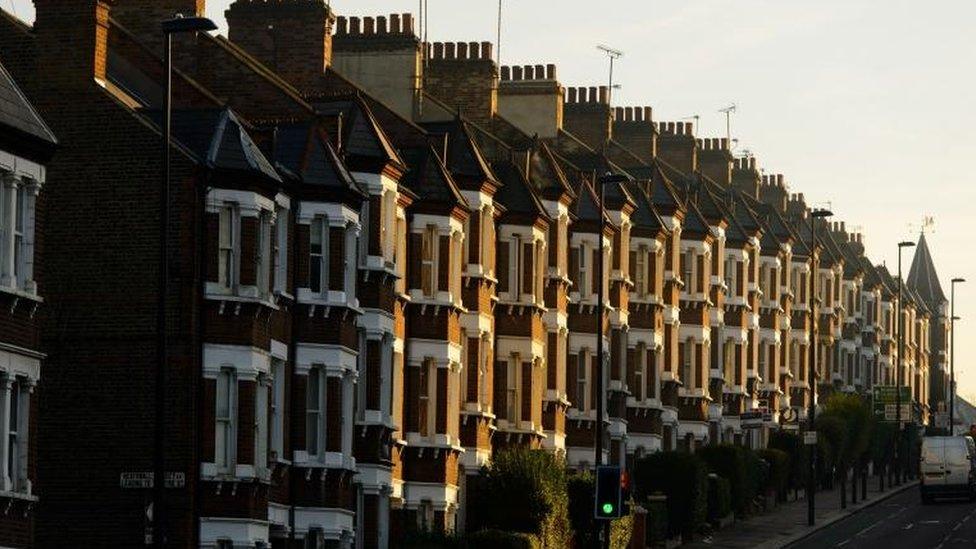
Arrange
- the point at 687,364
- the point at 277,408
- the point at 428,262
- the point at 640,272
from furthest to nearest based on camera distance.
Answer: the point at 687,364 < the point at 640,272 < the point at 428,262 < the point at 277,408

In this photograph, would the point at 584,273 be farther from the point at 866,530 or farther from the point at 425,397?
the point at 425,397

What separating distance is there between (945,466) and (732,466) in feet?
62.0

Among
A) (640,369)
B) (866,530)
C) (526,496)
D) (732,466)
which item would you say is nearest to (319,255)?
(526,496)

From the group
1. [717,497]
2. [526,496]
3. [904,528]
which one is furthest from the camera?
[904,528]

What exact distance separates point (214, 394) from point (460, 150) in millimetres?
22240

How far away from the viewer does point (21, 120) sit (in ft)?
144

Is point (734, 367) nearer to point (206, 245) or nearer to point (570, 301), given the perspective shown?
point (570, 301)

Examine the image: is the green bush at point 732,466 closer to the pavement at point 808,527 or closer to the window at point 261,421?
the pavement at point 808,527

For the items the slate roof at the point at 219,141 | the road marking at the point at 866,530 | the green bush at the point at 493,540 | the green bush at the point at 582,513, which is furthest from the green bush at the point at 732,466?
the slate roof at the point at 219,141

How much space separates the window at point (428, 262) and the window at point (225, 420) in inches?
645

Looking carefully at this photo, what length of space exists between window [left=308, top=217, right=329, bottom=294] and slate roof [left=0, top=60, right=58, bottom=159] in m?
11.8

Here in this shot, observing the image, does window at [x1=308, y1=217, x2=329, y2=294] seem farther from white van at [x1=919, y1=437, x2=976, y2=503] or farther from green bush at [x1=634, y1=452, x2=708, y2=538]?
white van at [x1=919, y1=437, x2=976, y2=503]

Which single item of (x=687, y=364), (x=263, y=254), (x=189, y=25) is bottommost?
(x=687, y=364)

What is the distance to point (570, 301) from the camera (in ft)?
273
